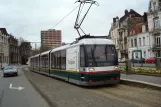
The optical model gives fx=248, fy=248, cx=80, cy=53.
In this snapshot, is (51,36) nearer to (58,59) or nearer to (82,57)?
(58,59)

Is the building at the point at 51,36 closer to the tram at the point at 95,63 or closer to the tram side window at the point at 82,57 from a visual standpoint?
the tram at the point at 95,63

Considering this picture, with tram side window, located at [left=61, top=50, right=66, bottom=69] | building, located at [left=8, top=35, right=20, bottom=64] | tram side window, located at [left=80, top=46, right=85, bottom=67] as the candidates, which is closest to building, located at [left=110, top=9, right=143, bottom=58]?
building, located at [left=8, top=35, right=20, bottom=64]

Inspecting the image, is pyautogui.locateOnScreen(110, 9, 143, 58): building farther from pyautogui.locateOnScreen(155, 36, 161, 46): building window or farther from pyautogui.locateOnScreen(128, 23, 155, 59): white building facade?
pyautogui.locateOnScreen(155, 36, 161, 46): building window

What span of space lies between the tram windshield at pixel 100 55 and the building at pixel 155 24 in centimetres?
4288

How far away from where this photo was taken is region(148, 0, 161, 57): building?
54566mm

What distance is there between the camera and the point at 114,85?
1463cm

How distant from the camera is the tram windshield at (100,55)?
1362 cm

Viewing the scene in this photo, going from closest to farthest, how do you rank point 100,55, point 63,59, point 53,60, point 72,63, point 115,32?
point 100,55, point 72,63, point 63,59, point 53,60, point 115,32

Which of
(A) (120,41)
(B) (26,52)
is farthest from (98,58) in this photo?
(B) (26,52)

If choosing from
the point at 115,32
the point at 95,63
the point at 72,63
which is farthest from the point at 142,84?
the point at 115,32

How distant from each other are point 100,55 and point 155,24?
1806 inches

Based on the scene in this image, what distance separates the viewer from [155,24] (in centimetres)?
5634

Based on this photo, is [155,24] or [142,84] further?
[155,24]

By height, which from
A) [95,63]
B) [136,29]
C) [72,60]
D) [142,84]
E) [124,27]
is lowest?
[142,84]
